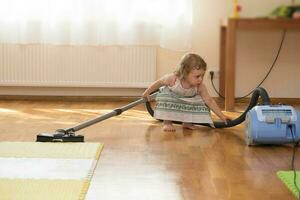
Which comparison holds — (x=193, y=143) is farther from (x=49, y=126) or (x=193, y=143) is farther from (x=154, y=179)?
(x=49, y=126)

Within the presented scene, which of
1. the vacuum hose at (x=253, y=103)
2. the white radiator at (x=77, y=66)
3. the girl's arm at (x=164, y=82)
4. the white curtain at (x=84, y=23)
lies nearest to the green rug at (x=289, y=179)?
the vacuum hose at (x=253, y=103)

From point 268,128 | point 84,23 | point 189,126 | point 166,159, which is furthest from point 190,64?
point 84,23

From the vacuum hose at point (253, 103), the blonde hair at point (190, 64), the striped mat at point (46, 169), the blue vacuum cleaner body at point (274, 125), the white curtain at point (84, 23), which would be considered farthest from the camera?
the white curtain at point (84, 23)

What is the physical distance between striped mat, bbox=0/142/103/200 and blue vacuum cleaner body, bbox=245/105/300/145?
707 millimetres

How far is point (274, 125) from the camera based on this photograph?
205 centimetres

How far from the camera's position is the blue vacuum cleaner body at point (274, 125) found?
2.06 m

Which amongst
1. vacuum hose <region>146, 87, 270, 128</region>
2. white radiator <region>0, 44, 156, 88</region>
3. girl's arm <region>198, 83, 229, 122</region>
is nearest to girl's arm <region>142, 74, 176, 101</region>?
girl's arm <region>198, 83, 229, 122</region>

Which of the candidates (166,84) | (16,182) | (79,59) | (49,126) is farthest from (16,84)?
(16,182)

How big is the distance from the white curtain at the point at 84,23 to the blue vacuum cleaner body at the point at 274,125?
1140 millimetres

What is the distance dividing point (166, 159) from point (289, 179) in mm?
519

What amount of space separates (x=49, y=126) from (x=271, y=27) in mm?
2158

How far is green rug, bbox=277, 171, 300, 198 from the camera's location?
1.46 m

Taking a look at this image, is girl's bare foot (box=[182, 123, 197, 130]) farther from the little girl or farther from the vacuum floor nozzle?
the vacuum floor nozzle

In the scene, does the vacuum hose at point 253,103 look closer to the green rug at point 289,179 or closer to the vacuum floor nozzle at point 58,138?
the green rug at point 289,179
